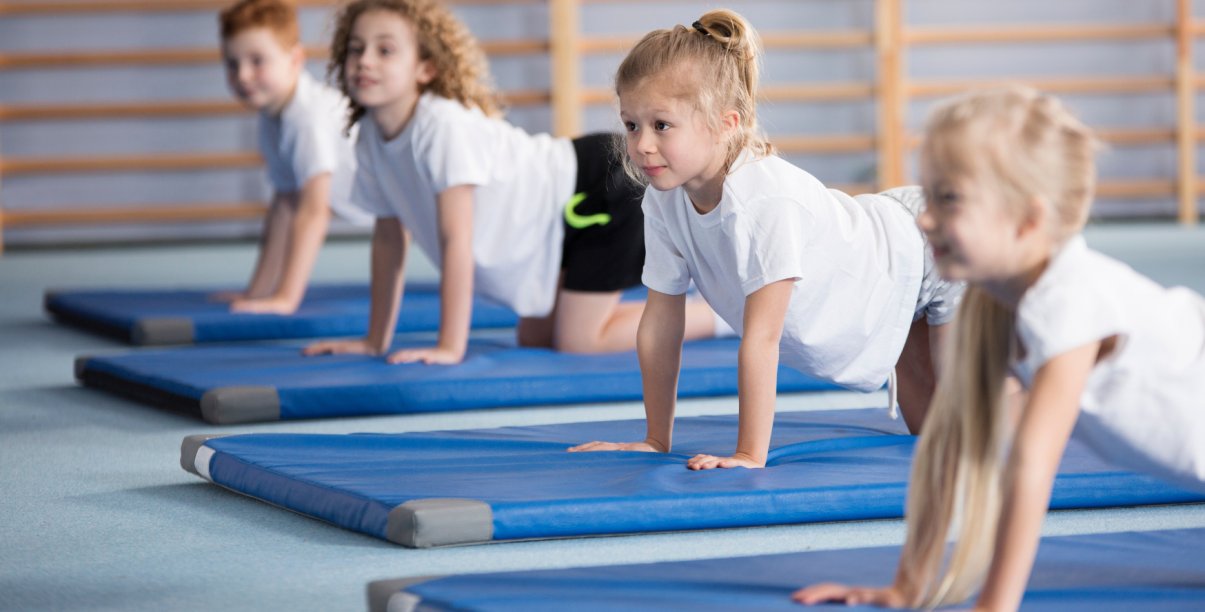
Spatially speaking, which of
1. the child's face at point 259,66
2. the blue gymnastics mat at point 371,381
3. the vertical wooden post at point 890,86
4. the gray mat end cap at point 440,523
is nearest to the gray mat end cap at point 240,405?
the blue gymnastics mat at point 371,381

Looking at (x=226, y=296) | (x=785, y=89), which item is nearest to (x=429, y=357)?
(x=226, y=296)

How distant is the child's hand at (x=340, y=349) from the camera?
3689mm

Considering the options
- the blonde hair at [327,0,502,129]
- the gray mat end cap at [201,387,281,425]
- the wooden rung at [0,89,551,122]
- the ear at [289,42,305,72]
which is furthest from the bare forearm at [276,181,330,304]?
the wooden rung at [0,89,551,122]

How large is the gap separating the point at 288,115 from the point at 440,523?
2750 millimetres

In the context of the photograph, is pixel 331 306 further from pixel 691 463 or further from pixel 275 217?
pixel 691 463

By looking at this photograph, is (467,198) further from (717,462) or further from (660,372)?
(717,462)

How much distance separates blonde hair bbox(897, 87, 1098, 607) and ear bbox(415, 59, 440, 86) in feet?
7.10

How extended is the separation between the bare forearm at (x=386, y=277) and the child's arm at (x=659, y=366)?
4.33ft

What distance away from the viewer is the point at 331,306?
4617 millimetres

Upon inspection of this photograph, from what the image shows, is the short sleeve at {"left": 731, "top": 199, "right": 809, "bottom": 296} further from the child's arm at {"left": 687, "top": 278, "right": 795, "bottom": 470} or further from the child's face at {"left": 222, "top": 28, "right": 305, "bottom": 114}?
the child's face at {"left": 222, "top": 28, "right": 305, "bottom": 114}

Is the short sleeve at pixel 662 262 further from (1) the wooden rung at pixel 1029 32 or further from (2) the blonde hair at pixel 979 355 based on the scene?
(1) the wooden rung at pixel 1029 32

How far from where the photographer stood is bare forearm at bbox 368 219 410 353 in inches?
146

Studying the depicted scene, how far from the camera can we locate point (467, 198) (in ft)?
11.5

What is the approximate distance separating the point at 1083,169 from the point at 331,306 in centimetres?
334
